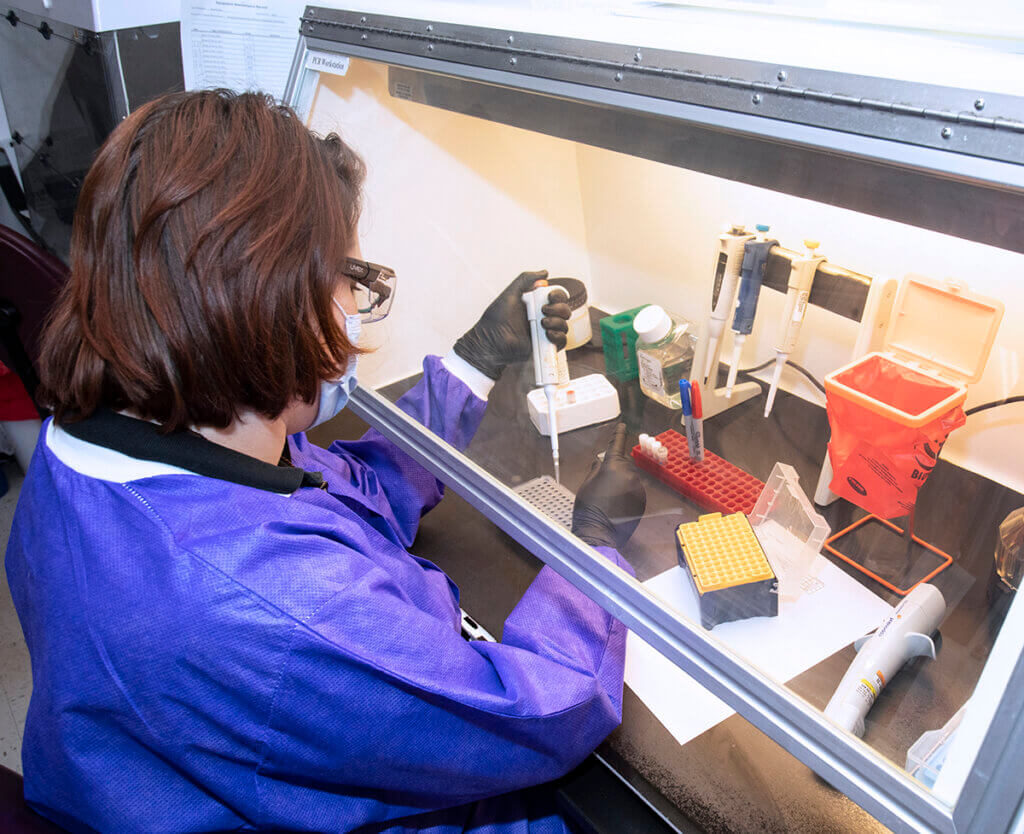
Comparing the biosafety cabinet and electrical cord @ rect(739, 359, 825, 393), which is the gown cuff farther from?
electrical cord @ rect(739, 359, 825, 393)

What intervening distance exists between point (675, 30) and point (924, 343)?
0.43 m

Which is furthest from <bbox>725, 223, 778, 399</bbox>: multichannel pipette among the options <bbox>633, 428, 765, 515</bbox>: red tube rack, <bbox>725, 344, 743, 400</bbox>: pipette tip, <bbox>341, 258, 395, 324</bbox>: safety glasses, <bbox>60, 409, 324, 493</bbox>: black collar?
<bbox>60, 409, 324, 493</bbox>: black collar

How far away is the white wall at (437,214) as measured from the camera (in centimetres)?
114

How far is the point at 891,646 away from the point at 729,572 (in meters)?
0.18

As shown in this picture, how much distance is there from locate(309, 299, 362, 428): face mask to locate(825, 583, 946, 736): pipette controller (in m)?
0.67

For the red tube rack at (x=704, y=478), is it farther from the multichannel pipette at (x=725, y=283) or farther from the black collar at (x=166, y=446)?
the black collar at (x=166, y=446)

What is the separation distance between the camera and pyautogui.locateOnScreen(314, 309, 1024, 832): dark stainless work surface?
692 mm

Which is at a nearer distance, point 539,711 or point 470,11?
point 539,711

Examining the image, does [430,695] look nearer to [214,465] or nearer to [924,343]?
[214,465]

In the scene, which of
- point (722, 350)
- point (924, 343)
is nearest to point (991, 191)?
point (924, 343)

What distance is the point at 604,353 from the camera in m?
1.20

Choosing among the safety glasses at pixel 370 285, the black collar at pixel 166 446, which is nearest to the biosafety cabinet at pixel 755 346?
the safety glasses at pixel 370 285

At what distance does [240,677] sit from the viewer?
65cm

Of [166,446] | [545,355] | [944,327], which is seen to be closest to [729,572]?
[944,327]
